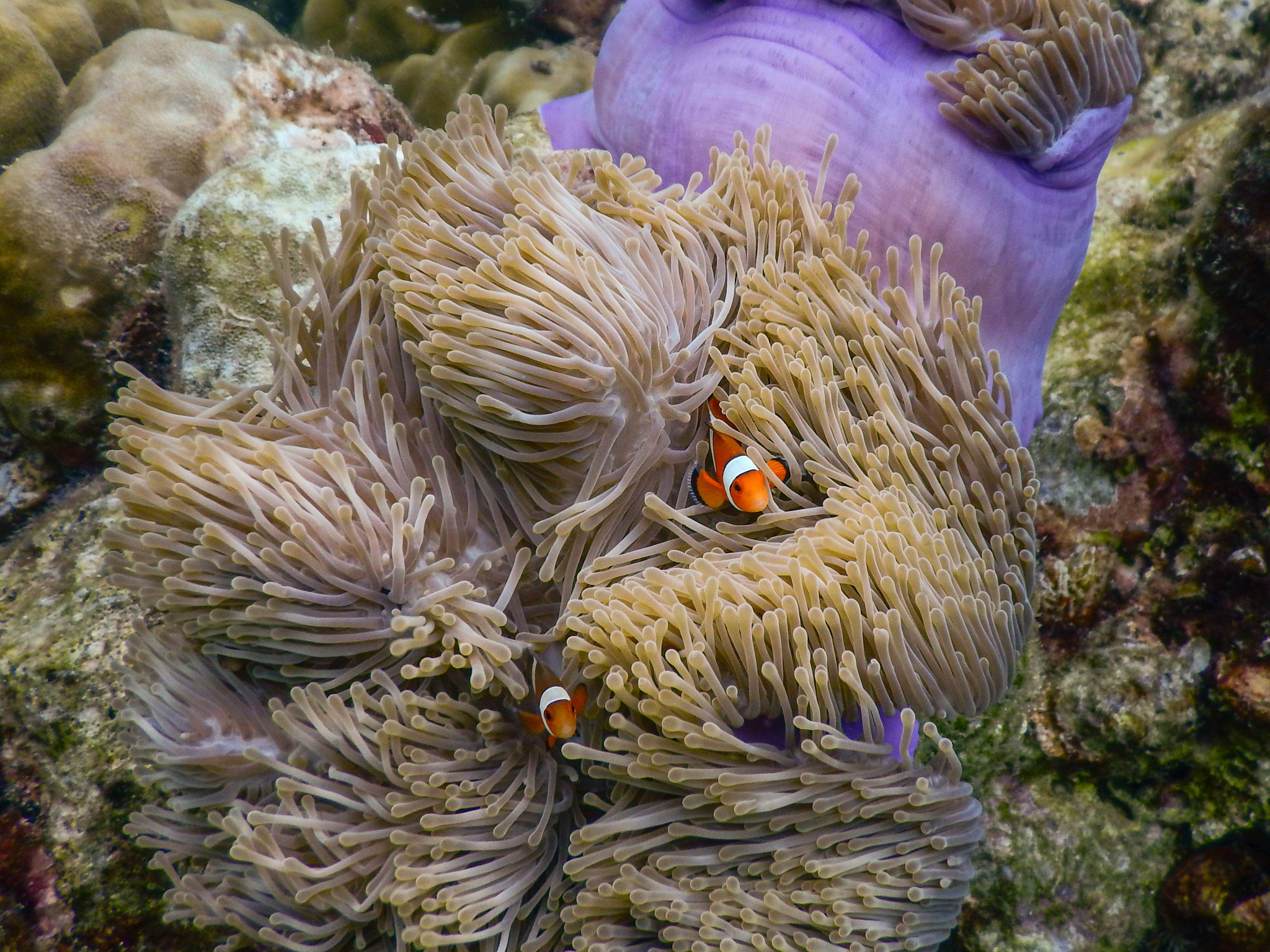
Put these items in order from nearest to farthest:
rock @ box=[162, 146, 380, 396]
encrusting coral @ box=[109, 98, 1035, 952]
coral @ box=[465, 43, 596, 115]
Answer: encrusting coral @ box=[109, 98, 1035, 952] < rock @ box=[162, 146, 380, 396] < coral @ box=[465, 43, 596, 115]

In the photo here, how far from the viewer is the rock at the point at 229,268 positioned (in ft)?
6.89

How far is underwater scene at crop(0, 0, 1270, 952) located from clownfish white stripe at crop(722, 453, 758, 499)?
0.03m

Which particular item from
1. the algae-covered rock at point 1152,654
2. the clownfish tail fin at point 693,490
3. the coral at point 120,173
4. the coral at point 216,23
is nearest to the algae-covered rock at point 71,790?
the coral at point 120,173

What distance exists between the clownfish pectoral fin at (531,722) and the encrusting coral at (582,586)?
0.13ft

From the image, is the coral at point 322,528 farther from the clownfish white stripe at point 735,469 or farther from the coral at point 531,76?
the coral at point 531,76

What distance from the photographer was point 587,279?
135 centimetres

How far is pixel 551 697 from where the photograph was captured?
1303 millimetres

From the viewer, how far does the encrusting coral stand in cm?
123

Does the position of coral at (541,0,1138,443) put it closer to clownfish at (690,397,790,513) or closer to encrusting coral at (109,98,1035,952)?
encrusting coral at (109,98,1035,952)

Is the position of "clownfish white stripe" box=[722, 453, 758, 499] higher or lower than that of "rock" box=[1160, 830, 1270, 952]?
higher

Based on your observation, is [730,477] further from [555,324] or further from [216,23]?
[216,23]

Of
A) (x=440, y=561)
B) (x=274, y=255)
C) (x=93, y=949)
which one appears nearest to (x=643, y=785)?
(x=440, y=561)

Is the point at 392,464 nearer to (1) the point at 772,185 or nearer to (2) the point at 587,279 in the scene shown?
(2) the point at 587,279

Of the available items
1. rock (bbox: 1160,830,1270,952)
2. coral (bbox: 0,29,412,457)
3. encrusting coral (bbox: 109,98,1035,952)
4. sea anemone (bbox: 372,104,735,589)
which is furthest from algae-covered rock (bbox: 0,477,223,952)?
rock (bbox: 1160,830,1270,952)
